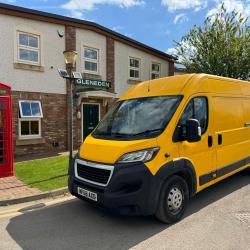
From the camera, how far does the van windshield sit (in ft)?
15.2

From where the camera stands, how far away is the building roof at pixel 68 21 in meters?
10.8

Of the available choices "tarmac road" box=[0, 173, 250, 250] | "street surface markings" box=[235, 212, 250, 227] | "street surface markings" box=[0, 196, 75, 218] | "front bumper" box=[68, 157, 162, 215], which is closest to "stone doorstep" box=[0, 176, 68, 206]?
"street surface markings" box=[0, 196, 75, 218]

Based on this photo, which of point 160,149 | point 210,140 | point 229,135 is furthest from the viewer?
point 229,135

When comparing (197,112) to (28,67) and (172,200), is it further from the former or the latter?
(28,67)

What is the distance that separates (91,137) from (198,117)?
6.73 ft

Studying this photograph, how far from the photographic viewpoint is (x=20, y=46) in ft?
36.7

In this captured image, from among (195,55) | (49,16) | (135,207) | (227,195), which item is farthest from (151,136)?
(195,55)

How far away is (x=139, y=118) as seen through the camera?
4988 millimetres

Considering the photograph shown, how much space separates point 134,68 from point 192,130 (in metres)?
11.7

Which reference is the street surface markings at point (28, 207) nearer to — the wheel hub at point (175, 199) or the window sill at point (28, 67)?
the wheel hub at point (175, 199)

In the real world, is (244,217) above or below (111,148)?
below

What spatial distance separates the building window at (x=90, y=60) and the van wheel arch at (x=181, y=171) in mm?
9757

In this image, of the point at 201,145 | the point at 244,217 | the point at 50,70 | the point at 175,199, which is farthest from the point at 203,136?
the point at 50,70

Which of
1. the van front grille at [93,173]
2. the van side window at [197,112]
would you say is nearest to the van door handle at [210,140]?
the van side window at [197,112]
